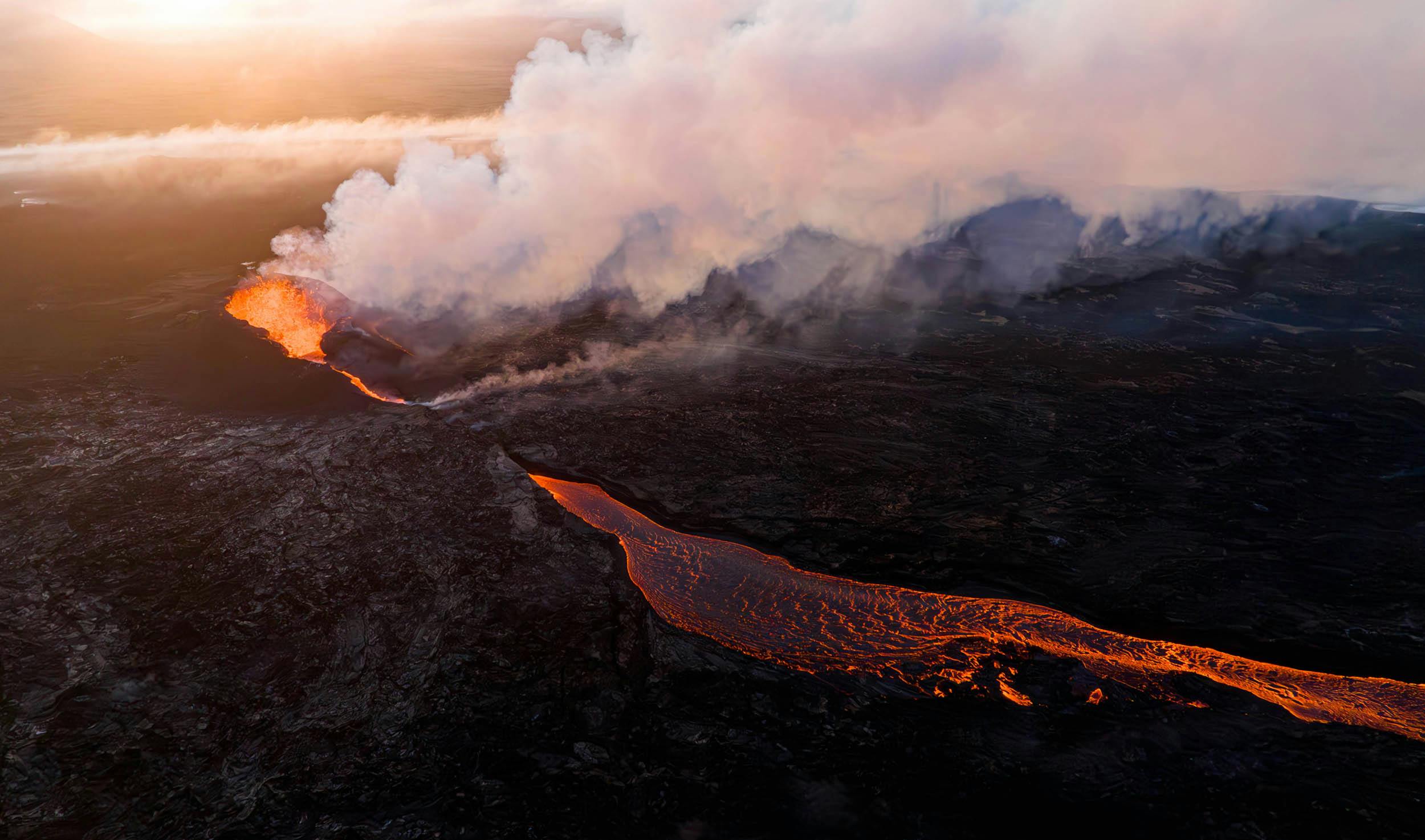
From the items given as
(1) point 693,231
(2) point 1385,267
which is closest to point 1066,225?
(2) point 1385,267

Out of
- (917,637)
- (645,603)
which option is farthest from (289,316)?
(917,637)

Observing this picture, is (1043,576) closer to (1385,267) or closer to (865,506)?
(865,506)

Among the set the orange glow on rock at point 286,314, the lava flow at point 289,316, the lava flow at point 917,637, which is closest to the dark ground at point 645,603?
the lava flow at point 917,637

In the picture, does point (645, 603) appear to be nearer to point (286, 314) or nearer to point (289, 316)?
point (289, 316)

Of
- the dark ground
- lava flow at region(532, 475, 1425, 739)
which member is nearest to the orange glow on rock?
the dark ground

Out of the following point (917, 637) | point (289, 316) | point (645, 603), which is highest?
point (289, 316)
